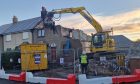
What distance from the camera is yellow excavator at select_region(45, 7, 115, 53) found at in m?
37.0

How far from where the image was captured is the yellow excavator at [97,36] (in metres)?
37.0

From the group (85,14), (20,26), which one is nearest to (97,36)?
(85,14)

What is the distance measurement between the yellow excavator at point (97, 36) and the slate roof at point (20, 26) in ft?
52.3

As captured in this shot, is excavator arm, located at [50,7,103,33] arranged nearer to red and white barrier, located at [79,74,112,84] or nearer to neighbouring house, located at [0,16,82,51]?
neighbouring house, located at [0,16,82,51]

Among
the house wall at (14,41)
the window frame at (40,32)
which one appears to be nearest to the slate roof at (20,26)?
the house wall at (14,41)

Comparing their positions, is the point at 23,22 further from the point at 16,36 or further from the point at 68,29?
the point at 68,29

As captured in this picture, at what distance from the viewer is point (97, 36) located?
3825cm

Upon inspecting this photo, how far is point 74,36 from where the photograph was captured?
56344mm

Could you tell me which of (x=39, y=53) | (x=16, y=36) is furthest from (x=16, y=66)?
(x=16, y=36)

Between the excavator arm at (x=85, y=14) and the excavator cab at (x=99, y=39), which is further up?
the excavator arm at (x=85, y=14)

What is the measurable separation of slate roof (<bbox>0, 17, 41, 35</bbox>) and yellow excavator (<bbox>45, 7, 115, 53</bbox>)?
1593 centimetres

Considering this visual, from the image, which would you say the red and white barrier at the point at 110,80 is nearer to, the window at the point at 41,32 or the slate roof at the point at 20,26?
the window at the point at 41,32

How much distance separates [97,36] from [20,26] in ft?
81.1

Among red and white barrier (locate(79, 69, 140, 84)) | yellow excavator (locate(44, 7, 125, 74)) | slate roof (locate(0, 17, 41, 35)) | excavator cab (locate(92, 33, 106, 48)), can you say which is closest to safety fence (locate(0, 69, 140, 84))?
red and white barrier (locate(79, 69, 140, 84))
